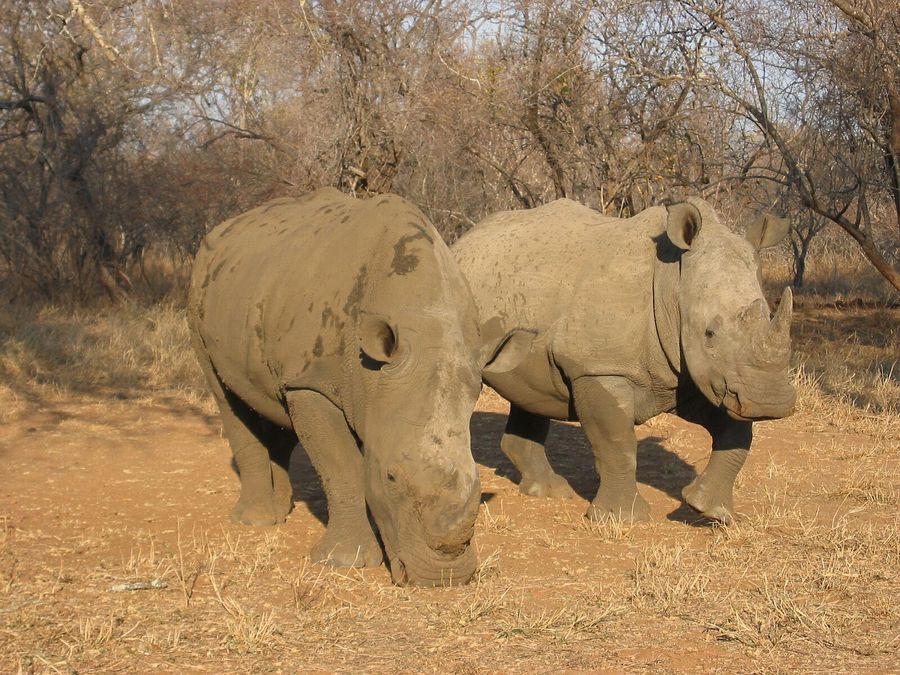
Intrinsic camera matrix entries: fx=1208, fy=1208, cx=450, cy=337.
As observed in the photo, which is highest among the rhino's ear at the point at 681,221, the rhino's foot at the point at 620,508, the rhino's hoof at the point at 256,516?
the rhino's ear at the point at 681,221

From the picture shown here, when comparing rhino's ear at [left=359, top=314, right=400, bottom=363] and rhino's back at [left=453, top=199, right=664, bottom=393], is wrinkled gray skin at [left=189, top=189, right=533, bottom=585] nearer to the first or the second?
rhino's ear at [left=359, top=314, right=400, bottom=363]

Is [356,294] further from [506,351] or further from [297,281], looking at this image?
[506,351]

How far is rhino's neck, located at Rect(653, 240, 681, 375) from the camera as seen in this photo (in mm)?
6773

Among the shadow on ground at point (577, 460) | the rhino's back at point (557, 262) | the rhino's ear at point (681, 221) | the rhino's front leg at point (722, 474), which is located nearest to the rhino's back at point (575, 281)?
the rhino's back at point (557, 262)

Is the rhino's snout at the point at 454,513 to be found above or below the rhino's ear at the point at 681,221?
below

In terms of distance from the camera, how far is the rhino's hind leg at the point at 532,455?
800 cm

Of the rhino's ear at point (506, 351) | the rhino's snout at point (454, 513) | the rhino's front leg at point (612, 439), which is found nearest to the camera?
the rhino's snout at point (454, 513)

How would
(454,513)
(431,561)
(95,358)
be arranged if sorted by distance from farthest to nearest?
(95,358)
(431,561)
(454,513)

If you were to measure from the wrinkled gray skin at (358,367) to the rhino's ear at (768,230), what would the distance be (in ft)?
6.99

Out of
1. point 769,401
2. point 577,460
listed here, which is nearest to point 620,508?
point 769,401

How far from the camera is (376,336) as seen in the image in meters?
5.20

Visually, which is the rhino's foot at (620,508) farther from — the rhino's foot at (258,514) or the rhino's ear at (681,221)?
A: the rhino's foot at (258,514)

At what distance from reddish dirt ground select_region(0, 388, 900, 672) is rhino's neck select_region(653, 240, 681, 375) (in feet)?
3.35

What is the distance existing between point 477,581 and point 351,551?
0.72m
